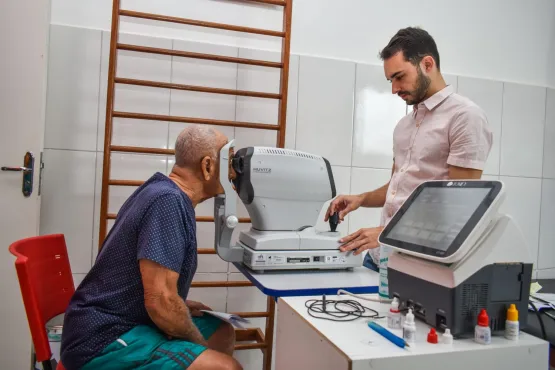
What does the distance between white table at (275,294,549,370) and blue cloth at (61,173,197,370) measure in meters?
0.42

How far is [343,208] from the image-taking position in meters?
1.83

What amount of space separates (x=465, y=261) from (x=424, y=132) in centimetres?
82

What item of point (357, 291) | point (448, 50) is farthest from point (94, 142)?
point (448, 50)

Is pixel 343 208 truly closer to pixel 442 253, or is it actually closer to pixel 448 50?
pixel 442 253

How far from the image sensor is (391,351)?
2.89 feet

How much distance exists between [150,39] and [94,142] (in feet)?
1.87

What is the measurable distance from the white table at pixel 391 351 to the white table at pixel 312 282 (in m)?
0.23

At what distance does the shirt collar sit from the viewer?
5.35 feet

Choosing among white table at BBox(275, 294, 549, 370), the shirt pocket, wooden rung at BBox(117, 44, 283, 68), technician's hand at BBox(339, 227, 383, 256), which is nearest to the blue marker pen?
white table at BBox(275, 294, 549, 370)

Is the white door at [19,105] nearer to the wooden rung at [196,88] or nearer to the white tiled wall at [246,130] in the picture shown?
the white tiled wall at [246,130]

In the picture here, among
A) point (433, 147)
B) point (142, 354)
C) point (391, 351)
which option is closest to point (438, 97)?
point (433, 147)

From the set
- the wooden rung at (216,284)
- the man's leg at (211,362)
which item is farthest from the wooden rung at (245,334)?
the man's leg at (211,362)

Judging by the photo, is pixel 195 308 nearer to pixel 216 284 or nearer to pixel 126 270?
pixel 126 270

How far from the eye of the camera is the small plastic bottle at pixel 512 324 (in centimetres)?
96
